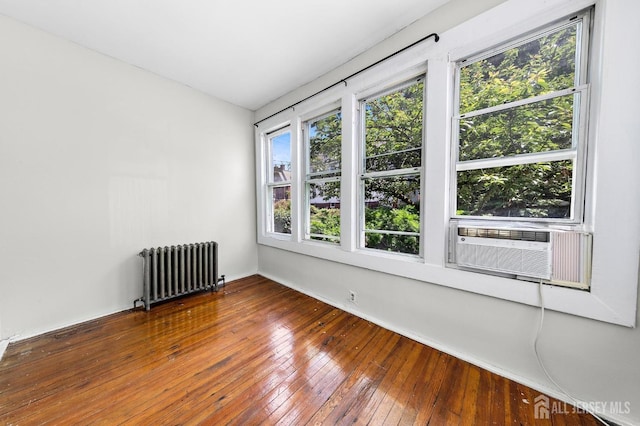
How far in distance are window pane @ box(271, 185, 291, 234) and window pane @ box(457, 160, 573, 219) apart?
2.34 m

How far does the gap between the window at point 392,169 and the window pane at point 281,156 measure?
1.39 meters

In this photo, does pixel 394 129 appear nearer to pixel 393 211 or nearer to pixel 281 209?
pixel 393 211

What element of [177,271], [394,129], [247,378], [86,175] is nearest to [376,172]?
[394,129]

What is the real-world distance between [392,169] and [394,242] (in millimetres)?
758

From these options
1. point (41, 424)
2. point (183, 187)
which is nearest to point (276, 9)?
point (183, 187)

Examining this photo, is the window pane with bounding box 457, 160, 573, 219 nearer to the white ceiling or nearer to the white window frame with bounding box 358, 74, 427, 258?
the white window frame with bounding box 358, 74, 427, 258

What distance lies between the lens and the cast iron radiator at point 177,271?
2.54 meters

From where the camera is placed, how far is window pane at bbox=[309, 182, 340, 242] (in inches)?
109

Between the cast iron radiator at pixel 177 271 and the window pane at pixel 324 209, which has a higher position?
the window pane at pixel 324 209

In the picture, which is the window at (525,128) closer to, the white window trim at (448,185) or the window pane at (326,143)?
the white window trim at (448,185)

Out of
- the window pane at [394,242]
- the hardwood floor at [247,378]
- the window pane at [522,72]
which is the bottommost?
the hardwood floor at [247,378]

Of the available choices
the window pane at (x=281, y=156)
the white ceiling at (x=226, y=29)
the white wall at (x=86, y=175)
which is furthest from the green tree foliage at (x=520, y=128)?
the white wall at (x=86, y=175)

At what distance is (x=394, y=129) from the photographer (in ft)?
7.37

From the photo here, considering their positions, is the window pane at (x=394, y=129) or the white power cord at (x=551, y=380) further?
the window pane at (x=394, y=129)
